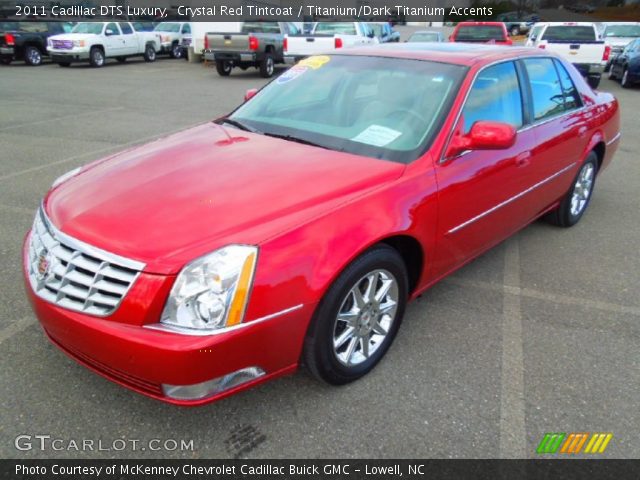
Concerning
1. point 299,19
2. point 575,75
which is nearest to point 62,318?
point 575,75

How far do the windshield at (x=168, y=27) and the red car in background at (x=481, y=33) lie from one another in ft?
42.5

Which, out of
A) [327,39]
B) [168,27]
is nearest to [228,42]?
[327,39]

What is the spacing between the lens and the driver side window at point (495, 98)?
320cm

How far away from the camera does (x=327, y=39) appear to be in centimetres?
1501

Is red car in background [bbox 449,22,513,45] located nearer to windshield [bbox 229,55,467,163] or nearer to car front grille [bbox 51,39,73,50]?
car front grille [bbox 51,39,73,50]

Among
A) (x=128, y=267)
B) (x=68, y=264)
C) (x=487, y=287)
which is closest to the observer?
(x=128, y=267)

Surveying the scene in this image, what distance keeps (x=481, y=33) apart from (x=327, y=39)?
5.50m

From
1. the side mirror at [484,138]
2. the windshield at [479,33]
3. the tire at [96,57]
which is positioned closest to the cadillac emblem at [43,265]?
the side mirror at [484,138]

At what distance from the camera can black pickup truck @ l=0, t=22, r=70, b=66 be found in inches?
711

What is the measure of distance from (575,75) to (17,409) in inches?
190

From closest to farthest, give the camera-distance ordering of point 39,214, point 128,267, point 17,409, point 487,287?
point 128,267, point 17,409, point 39,214, point 487,287
